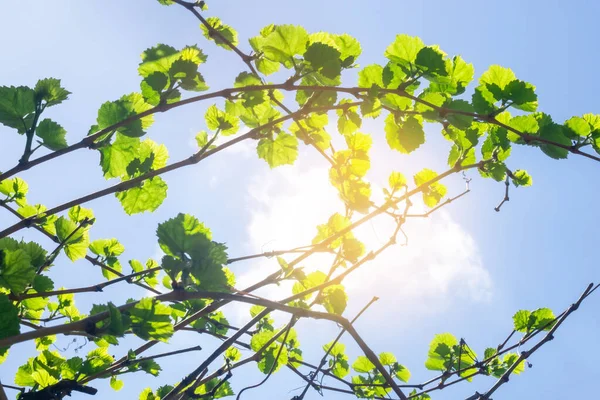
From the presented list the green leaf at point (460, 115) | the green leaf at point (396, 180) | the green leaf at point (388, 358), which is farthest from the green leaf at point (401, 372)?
the green leaf at point (460, 115)

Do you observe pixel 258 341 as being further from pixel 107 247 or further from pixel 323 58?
pixel 323 58

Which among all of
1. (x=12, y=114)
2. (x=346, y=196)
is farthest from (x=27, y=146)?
(x=346, y=196)

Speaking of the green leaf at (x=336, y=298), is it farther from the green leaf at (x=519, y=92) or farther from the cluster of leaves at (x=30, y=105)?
the cluster of leaves at (x=30, y=105)

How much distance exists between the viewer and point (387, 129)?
70.0 inches

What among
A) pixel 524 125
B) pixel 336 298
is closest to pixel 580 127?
pixel 524 125

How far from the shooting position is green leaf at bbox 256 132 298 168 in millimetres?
1906

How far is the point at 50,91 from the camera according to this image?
4.35ft

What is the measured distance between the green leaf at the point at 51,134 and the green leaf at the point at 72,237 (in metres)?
0.42

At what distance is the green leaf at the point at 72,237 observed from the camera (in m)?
1.74

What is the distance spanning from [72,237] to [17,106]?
593 mm

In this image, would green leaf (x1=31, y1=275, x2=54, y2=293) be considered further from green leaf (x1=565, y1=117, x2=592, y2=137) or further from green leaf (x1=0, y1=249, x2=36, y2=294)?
green leaf (x1=565, y1=117, x2=592, y2=137)

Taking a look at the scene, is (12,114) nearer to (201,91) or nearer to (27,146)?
(27,146)

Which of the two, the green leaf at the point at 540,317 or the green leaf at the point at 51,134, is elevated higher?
the green leaf at the point at 51,134

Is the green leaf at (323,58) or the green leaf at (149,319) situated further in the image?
the green leaf at (323,58)
